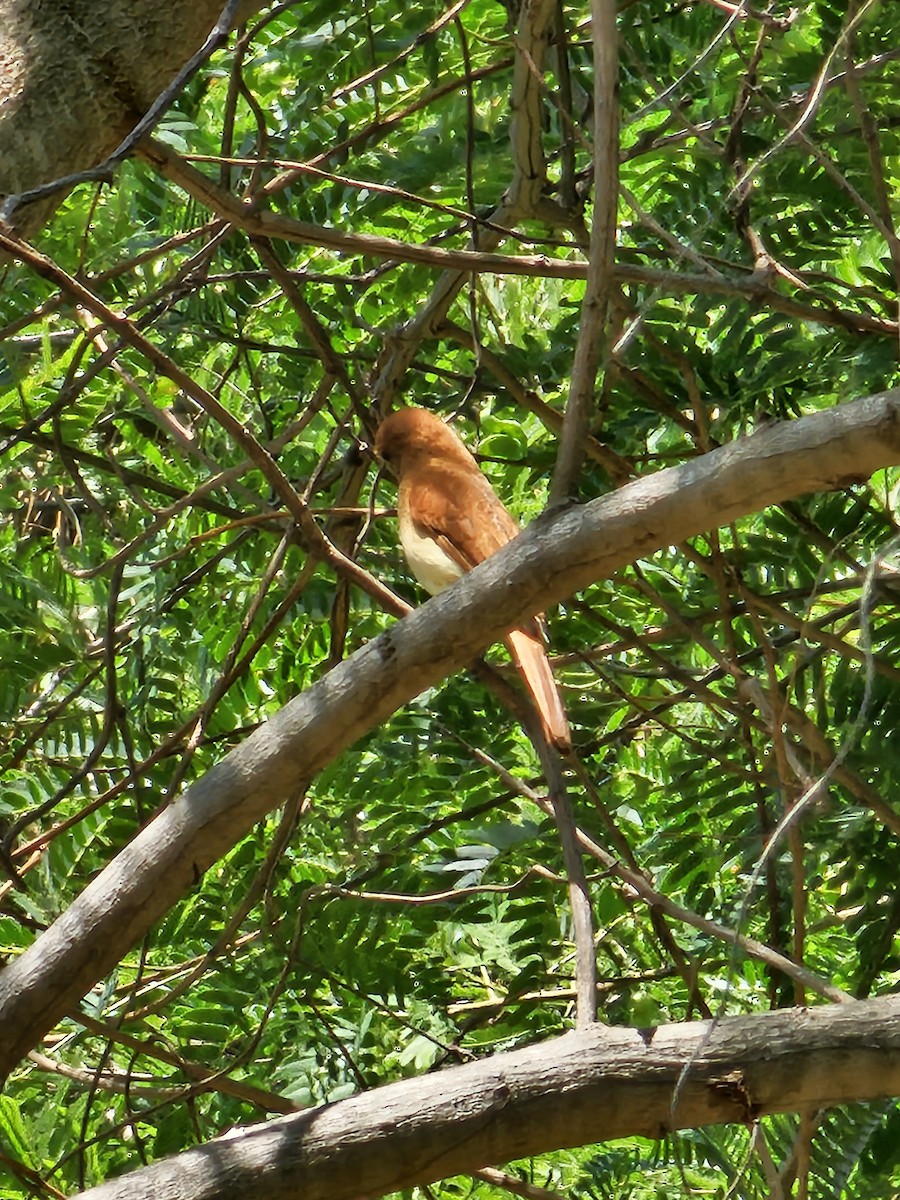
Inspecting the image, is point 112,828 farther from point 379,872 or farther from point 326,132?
point 326,132

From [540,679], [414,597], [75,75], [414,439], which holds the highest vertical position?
[75,75]

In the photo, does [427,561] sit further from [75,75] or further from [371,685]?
[371,685]

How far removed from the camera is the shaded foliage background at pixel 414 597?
3449 millimetres

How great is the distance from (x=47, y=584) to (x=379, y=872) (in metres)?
1.32

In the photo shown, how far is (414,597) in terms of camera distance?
4914mm

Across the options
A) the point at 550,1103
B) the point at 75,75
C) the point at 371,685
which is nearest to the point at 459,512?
the point at 75,75

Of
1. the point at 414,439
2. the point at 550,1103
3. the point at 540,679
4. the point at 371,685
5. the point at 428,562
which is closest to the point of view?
the point at 550,1103

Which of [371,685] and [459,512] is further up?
[459,512]

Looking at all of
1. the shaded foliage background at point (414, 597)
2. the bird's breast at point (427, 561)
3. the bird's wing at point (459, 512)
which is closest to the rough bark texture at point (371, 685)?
the shaded foliage background at point (414, 597)

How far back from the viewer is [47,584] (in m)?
4.39

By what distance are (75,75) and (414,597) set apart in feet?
8.42

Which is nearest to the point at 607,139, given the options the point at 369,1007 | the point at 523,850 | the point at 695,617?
the point at 695,617

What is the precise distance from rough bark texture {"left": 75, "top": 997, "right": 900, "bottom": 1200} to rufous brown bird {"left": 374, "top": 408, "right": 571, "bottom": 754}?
214 centimetres

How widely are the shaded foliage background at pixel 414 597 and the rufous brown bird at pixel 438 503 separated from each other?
0.47ft
